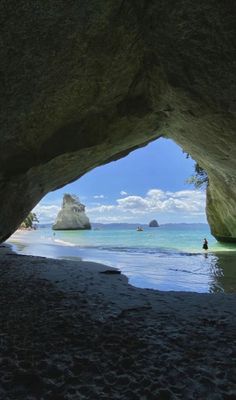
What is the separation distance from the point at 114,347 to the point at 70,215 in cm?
9734

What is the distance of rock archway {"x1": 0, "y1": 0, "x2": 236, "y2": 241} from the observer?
14.5ft

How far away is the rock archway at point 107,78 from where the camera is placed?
4.42 metres

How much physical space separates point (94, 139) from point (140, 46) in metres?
2.75

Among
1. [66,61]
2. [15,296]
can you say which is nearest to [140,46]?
[66,61]

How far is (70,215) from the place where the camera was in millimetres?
99938

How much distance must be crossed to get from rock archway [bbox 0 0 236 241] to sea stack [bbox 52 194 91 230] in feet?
300

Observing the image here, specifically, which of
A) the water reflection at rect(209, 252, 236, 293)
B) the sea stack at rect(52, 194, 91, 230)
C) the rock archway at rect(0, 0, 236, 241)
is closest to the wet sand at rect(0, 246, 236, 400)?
the rock archway at rect(0, 0, 236, 241)

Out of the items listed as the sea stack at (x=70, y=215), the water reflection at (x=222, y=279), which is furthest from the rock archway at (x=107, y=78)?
the sea stack at (x=70, y=215)

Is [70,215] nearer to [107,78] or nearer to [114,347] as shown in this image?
[107,78]

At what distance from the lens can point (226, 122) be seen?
6344 mm

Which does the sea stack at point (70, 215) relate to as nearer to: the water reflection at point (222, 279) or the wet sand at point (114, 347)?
the water reflection at point (222, 279)

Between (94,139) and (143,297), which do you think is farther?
(94,139)

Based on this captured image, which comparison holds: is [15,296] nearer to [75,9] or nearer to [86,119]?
[86,119]

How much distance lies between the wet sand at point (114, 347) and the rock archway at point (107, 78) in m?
3.32
